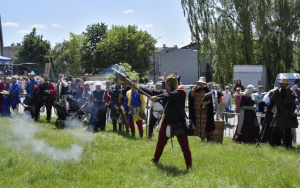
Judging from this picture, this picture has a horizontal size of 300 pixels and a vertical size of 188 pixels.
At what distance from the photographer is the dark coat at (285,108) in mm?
9461

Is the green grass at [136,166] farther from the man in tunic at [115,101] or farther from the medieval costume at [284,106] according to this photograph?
the man in tunic at [115,101]

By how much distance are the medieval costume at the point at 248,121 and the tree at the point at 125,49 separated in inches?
1926

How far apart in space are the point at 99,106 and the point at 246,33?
20728 millimetres

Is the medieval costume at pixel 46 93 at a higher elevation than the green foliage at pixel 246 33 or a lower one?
lower

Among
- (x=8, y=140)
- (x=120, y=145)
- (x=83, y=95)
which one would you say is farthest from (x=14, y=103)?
(x=120, y=145)

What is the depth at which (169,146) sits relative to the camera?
9477 millimetres

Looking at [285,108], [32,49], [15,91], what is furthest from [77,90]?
[32,49]

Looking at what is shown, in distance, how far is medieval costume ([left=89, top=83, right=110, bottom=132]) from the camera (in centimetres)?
1220

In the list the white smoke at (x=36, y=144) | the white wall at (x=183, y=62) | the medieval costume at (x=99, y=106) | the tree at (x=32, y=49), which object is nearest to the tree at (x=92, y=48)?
the tree at (x=32, y=49)

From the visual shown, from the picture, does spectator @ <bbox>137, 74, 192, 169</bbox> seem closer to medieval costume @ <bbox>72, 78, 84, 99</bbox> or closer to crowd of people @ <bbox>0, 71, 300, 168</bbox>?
crowd of people @ <bbox>0, 71, 300, 168</bbox>

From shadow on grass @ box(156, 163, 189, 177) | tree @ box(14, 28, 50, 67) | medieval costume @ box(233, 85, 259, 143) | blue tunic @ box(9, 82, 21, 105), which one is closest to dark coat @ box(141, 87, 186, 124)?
shadow on grass @ box(156, 163, 189, 177)

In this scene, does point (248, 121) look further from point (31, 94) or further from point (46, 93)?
point (31, 94)

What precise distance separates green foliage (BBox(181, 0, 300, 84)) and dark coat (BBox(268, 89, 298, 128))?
21.0 m

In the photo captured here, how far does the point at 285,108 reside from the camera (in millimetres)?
9508
